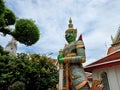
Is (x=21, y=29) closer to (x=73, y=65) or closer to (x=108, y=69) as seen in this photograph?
(x=73, y=65)

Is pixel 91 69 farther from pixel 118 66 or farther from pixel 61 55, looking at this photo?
pixel 61 55

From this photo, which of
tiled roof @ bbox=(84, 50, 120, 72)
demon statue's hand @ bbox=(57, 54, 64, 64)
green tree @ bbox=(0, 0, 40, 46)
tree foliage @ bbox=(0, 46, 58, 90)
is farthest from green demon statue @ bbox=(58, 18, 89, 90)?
green tree @ bbox=(0, 0, 40, 46)

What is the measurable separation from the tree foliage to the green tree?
109 cm

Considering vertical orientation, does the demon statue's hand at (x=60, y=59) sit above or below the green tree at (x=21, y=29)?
below

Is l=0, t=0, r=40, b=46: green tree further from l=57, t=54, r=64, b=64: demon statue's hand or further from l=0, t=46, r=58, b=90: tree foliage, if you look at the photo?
l=57, t=54, r=64, b=64: demon statue's hand

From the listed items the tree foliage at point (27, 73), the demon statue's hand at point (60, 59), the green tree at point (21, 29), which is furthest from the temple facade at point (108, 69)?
the green tree at point (21, 29)

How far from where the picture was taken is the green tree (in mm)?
9984

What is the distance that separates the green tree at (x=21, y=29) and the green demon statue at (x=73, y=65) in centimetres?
493

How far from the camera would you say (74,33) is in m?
5.67

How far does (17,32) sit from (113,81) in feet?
20.6

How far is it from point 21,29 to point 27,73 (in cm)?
237

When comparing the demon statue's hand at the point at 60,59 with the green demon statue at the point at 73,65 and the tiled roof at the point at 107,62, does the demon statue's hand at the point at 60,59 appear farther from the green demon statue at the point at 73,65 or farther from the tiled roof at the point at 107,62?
Result: the tiled roof at the point at 107,62

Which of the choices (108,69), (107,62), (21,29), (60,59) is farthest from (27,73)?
(107,62)

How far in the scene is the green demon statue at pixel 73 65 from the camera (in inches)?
189
